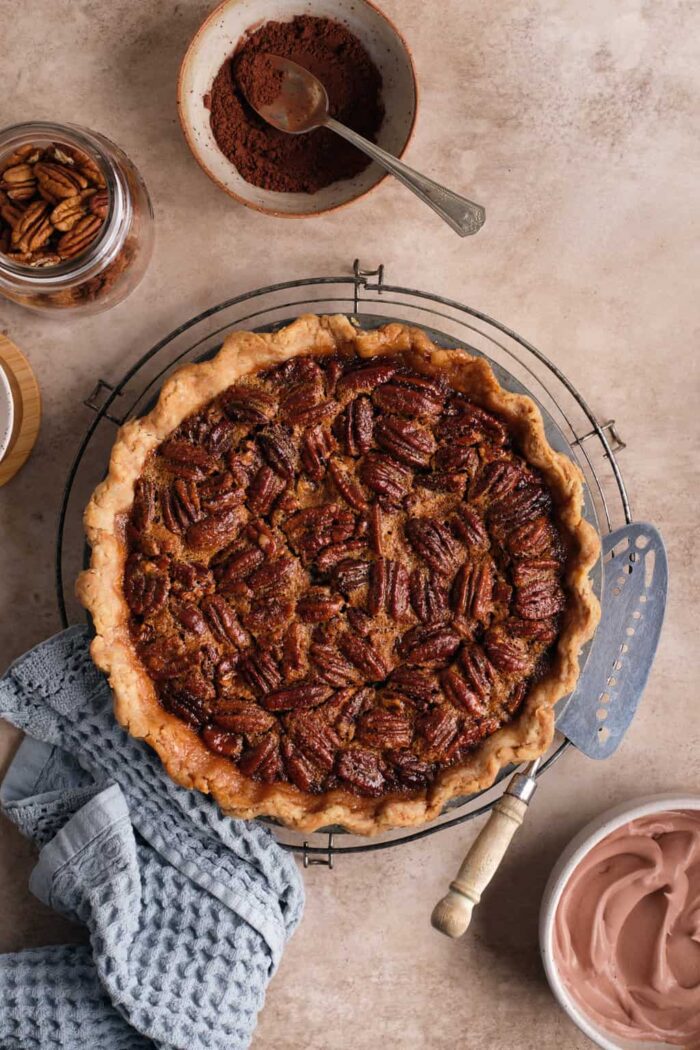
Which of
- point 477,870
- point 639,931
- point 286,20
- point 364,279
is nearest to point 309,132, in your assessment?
point 286,20

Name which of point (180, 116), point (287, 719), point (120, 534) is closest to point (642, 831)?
point (287, 719)

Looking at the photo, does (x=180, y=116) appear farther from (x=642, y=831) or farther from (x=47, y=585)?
(x=642, y=831)

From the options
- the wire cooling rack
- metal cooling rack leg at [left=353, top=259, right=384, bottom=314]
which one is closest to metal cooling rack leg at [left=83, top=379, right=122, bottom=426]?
the wire cooling rack

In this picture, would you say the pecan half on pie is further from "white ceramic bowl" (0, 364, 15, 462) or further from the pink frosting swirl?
the pink frosting swirl

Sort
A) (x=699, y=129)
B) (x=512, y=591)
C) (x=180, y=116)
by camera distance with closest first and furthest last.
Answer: (x=512, y=591)
(x=180, y=116)
(x=699, y=129)

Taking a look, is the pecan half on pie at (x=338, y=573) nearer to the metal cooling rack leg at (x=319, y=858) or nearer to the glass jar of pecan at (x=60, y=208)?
the metal cooling rack leg at (x=319, y=858)
